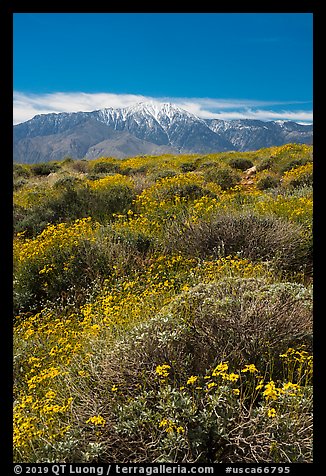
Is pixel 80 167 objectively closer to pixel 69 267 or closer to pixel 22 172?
pixel 22 172

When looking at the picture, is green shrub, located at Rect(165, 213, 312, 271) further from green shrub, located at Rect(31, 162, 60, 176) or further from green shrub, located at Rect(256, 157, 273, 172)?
green shrub, located at Rect(31, 162, 60, 176)

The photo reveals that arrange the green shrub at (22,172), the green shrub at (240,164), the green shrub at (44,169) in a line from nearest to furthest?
1. the green shrub at (240,164)
2. the green shrub at (22,172)
3. the green shrub at (44,169)

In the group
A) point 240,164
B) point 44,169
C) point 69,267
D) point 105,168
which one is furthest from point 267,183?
point 44,169

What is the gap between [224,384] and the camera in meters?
2.38

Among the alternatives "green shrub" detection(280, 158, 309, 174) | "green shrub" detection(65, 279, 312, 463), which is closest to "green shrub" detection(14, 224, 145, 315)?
"green shrub" detection(65, 279, 312, 463)

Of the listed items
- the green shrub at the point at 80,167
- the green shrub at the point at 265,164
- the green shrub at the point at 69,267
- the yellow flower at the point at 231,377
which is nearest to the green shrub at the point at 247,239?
the green shrub at the point at 69,267

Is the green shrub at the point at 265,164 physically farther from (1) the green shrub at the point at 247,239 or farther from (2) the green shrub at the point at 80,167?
(2) the green shrub at the point at 80,167

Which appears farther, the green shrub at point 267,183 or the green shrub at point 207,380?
the green shrub at point 267,183
